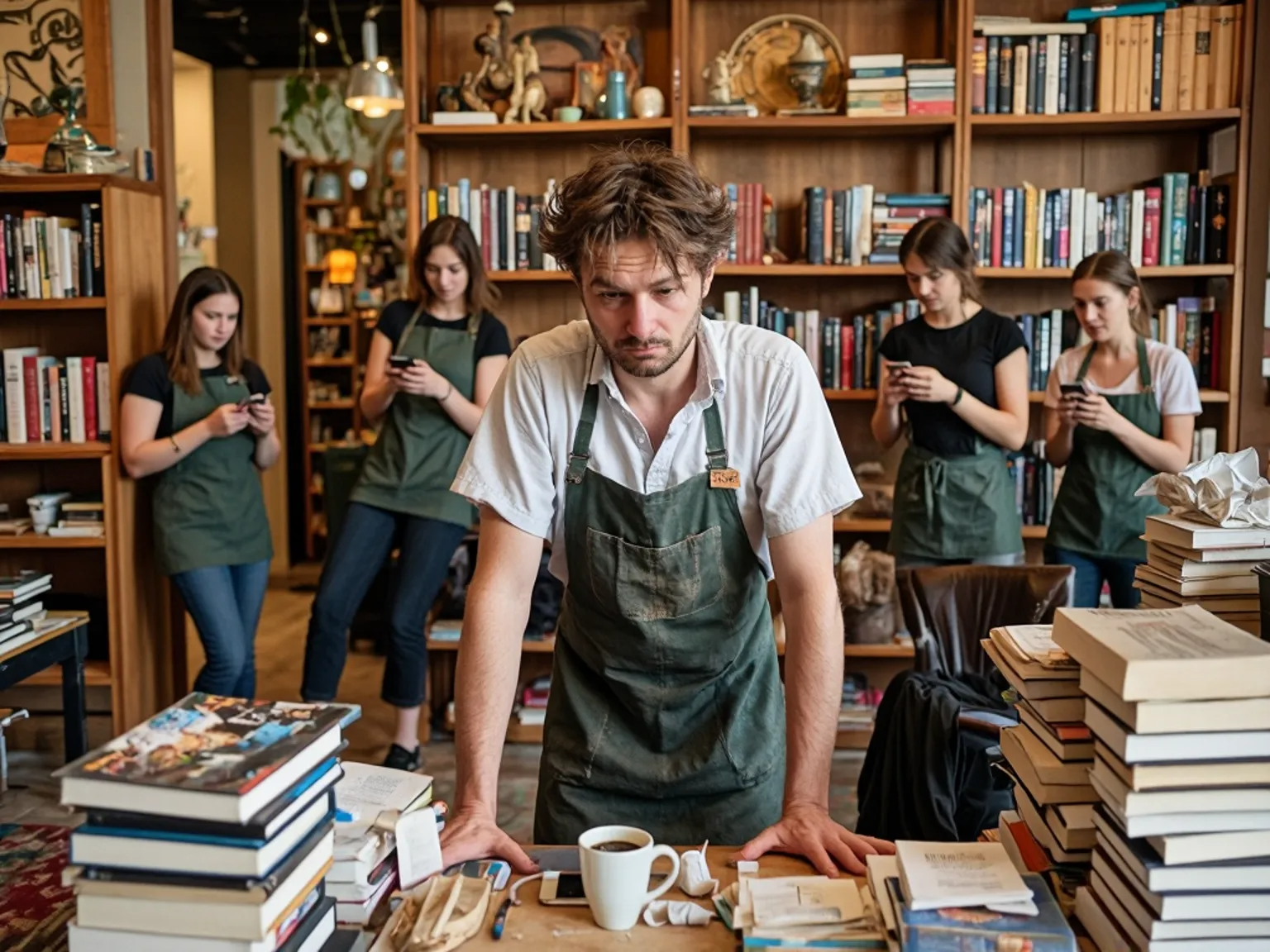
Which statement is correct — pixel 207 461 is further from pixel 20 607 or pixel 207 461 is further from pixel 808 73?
pixel 808 73

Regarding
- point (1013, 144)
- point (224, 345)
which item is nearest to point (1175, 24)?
point (1013, 144)

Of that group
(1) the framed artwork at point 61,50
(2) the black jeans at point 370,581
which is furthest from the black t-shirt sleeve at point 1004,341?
(1) the framed artwork at point 61,50

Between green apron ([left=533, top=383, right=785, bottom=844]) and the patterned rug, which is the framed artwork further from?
green apron ([left=533, top=383, right=785, bottom=844])

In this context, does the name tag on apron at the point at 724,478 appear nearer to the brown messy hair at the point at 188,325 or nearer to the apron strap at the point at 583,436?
the apron strap at the point at 583,436

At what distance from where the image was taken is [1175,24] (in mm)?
4207

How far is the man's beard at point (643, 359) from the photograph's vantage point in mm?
1636

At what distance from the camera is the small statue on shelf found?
174 inches

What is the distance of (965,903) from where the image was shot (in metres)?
1.22

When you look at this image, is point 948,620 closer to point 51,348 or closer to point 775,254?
point 775,254

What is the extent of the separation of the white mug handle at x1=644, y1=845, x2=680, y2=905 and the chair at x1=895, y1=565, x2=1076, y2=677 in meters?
1.57

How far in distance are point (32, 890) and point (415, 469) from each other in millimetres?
1554

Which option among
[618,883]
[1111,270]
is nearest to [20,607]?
[618,883]

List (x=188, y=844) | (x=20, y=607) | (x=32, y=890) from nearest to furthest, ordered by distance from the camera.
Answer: (x=188, y=844) < (x=32, y=890) < (x=20, y=607)

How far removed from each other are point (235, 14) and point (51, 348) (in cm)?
322
